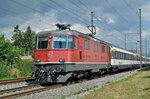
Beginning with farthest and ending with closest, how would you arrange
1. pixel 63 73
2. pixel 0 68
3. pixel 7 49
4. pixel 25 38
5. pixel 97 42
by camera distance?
1. pixel 25 38
2. pixel 7 49
3. pixel 0 68
4. pixel 97 42
5. pixel 63 73

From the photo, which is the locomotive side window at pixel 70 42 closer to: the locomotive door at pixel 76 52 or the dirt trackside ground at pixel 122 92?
the locomotive door at pixel 76 52

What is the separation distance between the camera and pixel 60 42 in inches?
491

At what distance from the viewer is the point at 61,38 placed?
1252 cm

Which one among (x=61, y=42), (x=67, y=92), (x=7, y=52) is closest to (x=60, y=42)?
(x=61, y=42)

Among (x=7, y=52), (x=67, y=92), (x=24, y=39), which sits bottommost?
Answer: (x=67, y=92)

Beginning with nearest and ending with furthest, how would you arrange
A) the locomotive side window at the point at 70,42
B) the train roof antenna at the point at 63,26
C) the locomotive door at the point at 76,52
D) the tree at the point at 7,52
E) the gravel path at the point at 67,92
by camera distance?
the gravel path at the point at 67,92, the locomotive side window at the point at 70,42, the locomotive door at the point at 76,52, the train roof antenna at the point at 63,26, the tree at the point at 7,52

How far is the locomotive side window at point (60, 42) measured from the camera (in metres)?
12.3

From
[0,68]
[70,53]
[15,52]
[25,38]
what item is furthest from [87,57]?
[25,38]

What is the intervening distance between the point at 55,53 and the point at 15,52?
12.9 m

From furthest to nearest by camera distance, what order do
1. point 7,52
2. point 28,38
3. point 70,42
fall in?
point 28,38, point 7,52, point 70,42

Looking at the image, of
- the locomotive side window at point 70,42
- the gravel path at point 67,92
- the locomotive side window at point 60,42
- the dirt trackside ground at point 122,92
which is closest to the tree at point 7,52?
the locomotive side window at point 60,42

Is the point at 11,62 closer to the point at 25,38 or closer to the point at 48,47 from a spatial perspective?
the point at 48,47

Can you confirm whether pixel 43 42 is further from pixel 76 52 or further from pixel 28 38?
pixel 28 38

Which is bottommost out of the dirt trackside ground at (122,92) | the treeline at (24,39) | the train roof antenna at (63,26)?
the dirt trackside ground at (122,92)
